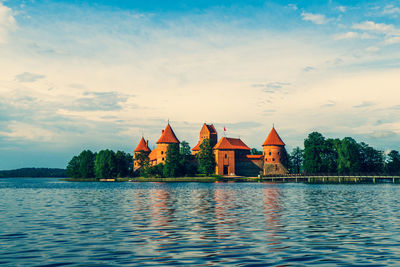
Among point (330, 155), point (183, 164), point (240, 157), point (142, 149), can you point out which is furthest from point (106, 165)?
point (330, 155)

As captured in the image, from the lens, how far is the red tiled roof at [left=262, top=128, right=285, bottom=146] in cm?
10793

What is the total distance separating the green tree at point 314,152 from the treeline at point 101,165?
48.4 meters

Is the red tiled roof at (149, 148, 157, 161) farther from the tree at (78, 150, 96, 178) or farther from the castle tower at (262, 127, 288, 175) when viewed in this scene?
the castle tower at (262, 127, 288, 175)

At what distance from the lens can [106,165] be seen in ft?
342

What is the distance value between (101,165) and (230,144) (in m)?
34.5

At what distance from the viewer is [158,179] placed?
9294 centimetres

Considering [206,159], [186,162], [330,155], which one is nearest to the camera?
[330,155]

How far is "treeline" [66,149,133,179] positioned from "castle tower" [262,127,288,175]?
1496 inches

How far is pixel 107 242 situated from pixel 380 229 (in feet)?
32.5

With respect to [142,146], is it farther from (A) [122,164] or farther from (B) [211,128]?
(B) [211,128]

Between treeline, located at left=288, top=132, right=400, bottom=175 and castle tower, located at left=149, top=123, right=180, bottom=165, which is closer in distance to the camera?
treeline, located at left=288, top=132, right=400, bottom=175

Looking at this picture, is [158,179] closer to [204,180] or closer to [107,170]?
[204,180]

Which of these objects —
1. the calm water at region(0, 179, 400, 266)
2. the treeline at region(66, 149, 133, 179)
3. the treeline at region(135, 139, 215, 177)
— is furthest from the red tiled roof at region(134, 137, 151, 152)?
the calm water at region(0, 179, 400, 266)

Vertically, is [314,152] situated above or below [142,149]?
below
